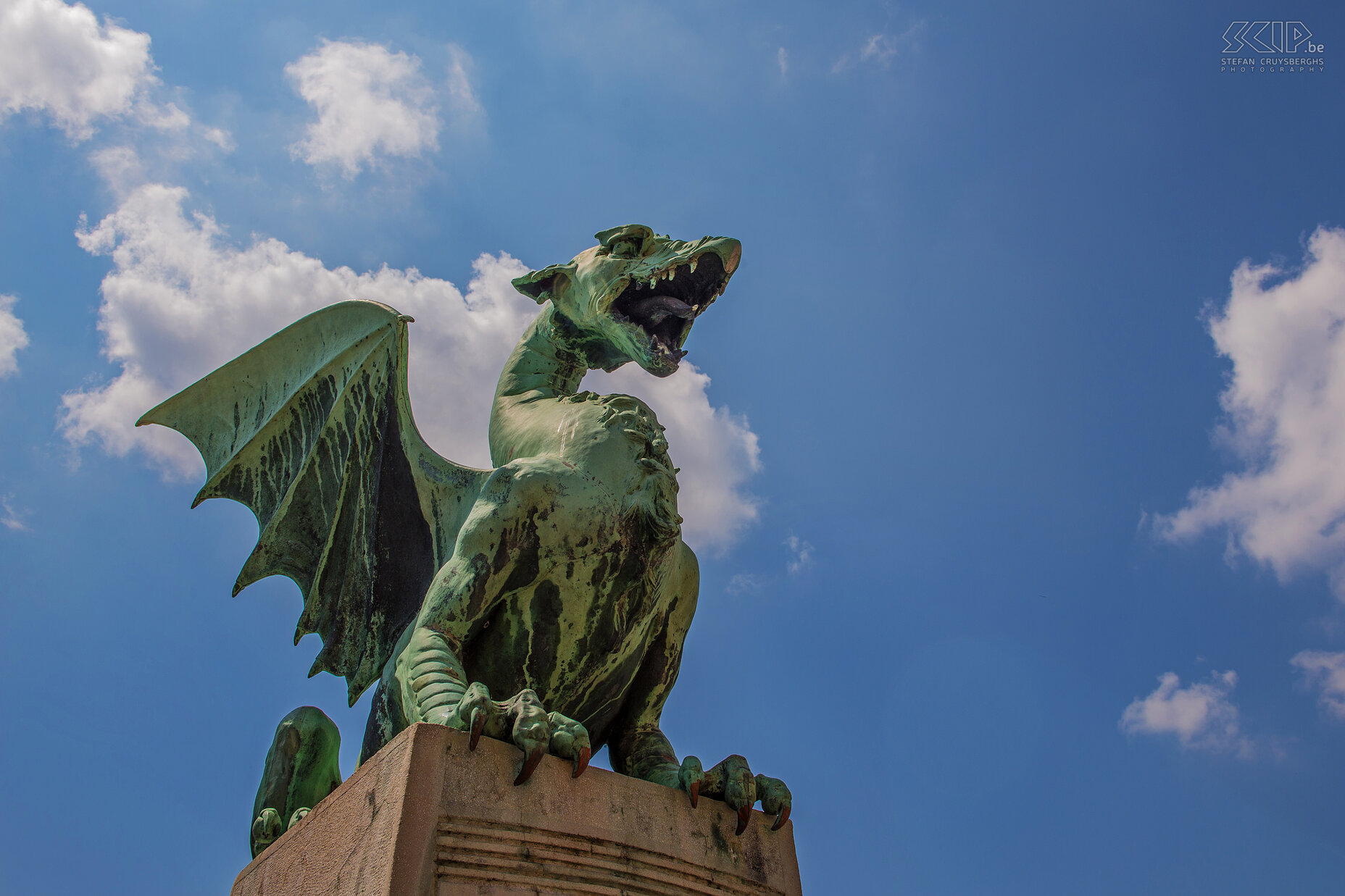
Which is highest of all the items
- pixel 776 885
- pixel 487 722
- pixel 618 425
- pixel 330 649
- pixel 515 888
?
pixel 618 425

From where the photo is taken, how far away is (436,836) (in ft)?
8.69

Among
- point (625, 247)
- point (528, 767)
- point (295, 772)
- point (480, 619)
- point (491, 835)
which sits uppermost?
point (625, 247)

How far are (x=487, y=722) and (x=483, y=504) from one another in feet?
3.75

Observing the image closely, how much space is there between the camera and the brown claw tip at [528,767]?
284cm

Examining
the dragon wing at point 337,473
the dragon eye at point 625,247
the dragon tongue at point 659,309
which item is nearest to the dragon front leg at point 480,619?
the dragon wing at point 337,473

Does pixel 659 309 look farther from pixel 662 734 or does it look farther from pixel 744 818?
pixel 744 818

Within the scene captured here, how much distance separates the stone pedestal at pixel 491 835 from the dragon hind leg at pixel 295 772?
74 centimetres

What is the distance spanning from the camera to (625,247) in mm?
4758

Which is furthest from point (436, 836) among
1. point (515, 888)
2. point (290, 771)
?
point (290, 771)

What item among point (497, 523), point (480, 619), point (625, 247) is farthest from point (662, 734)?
point (625, 247)

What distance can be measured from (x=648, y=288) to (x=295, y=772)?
2648mm

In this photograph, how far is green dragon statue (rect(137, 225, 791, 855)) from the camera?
3.72m

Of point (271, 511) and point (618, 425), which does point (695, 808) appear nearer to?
point (618, 425)

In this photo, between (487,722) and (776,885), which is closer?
(487,722)
